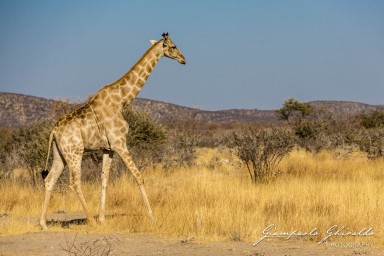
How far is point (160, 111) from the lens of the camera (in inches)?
3703

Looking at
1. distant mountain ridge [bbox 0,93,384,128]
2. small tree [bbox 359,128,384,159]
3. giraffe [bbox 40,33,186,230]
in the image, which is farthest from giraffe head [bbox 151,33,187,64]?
distant mountain ridge [bbox 0,93,384,128]

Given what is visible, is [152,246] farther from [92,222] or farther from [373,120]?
[373,120]

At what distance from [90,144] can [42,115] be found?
6961cm

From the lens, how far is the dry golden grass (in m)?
10.3

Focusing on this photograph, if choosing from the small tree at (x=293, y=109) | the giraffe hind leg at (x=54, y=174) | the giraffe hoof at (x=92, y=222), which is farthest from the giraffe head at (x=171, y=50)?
the small tree at (x=293, y=109)

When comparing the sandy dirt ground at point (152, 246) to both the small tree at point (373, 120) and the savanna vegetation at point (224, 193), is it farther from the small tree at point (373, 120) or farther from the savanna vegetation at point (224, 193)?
the small tree at point (373, 120)

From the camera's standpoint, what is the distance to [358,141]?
2566cm

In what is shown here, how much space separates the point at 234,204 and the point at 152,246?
361cm

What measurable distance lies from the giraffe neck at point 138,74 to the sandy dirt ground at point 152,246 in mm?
2708

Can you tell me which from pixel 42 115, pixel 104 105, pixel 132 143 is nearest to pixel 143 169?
pixel 132 143

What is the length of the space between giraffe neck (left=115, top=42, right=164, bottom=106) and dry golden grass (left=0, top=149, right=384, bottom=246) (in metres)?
2.16

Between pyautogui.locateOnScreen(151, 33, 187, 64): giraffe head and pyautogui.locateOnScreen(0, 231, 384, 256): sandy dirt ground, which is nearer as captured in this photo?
pyautogui.locateOnScreen(0, 231, 384, 256): sandy dirt ground

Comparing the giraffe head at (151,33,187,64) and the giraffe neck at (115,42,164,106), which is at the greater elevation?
the giraffe head at (151,33,187,64)
